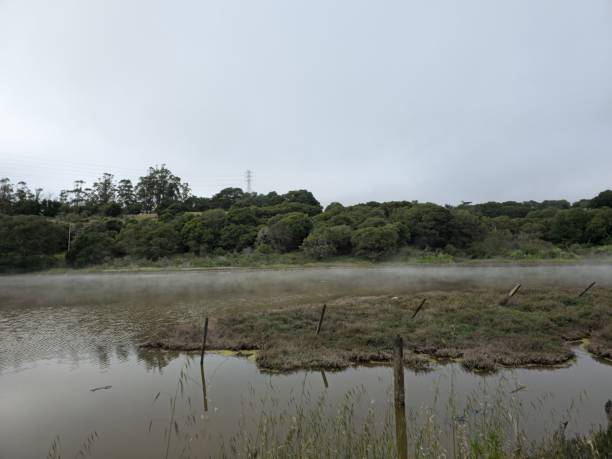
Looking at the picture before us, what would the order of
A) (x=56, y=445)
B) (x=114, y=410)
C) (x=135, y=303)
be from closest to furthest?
1. (x=56, y=445)
2. (x=114, y=410)
3. (x=135, y=303)

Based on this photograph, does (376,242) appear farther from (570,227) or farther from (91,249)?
(91,249)

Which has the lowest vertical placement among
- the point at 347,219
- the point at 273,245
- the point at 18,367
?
the point at 18,367

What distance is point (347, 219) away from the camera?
72312 mm

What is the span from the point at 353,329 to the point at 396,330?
1.72 metres

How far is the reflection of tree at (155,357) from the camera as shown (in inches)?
515

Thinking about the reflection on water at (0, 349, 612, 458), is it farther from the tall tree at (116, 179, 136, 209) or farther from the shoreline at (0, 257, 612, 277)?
the tall tree at (116, 179, 136, 209)

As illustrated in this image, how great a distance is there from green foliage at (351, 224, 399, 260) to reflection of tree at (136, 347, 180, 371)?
48536 millimetres

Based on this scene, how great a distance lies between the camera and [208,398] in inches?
390

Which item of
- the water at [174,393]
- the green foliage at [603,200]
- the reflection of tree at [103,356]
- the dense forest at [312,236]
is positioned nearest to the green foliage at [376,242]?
the dense forest at [312,236]

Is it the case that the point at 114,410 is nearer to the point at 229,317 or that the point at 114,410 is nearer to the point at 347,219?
the point at 229,317

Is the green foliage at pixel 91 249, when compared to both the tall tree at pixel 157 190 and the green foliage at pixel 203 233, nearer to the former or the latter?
the green foliage at pixel 203 233

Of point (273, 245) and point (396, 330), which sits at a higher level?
point (273, 245)

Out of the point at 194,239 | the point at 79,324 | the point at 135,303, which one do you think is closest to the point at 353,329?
the point at 79,324

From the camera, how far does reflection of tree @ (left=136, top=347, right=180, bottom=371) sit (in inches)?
515
